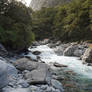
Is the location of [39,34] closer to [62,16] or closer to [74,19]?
[62,16]

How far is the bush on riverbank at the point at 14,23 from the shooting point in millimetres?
15864

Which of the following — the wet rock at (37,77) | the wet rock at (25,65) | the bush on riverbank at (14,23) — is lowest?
the wet rock at (37,77)

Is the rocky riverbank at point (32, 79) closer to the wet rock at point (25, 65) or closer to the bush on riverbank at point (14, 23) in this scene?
the wet rock at point (25, 65)

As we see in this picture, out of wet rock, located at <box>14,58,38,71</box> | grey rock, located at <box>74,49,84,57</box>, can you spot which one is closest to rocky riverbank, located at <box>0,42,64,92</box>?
wet rock, located at <box>14,58,38,71</box>

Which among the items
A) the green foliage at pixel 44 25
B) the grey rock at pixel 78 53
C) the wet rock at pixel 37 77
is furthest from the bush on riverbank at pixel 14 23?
the green foliage at pixel 44 25

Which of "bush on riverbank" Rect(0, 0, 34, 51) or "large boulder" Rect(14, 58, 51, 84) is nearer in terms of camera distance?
"large boulder" Rect(14, 58, 51, 84)

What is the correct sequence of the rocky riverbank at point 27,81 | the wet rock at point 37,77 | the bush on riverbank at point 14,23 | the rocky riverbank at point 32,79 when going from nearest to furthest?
the rocky riverbank at point 27,81 < the rocky riverbank at point 32,79 < the wet rock at point 37,77 < the bush on riverbank at point 14,23

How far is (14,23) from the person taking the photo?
1722 cm

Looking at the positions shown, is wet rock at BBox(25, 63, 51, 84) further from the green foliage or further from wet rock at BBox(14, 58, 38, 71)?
the green foliage

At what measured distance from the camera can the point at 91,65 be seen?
13664 mm

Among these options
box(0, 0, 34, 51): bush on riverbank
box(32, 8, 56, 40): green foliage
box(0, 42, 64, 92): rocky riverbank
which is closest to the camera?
box(0, 42, 64, 92): rocky riverbank

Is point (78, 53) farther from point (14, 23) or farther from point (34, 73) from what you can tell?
point (34, 73)

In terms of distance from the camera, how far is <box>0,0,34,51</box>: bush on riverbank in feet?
52.0

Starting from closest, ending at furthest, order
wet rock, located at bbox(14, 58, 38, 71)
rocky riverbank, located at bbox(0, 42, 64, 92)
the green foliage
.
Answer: rocky riverbank, located at bbox(0, 42, 64, 92)
wet rock, located at bbox(14, 58, 38, 71)
the green foliage
